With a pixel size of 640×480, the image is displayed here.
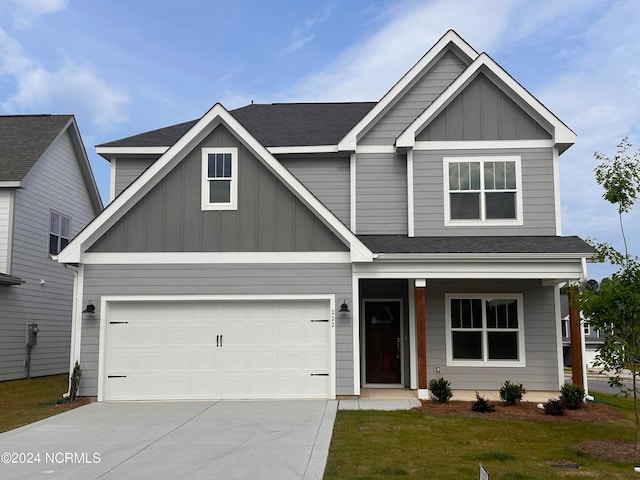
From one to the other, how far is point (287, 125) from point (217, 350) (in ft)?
23.8

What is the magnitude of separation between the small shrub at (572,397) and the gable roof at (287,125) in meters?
8.08

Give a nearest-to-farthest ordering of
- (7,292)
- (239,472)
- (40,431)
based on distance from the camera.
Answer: (239,472), (40,431), (7,292)

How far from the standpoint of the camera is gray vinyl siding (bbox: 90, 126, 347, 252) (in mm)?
13594

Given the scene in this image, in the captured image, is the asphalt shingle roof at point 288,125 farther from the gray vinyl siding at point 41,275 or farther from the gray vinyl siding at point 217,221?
the gray vinyl siding at point 41,275

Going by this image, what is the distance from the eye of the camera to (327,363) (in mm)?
13320

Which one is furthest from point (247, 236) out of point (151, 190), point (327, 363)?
point (327, 363)

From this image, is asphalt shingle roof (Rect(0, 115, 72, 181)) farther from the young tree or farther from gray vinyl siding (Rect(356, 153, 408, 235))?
the young tree

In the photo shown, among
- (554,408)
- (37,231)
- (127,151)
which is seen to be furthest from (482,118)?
(37,231)

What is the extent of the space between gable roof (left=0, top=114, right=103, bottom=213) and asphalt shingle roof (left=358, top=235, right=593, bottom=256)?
11.3 meters

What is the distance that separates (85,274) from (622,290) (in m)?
10.6

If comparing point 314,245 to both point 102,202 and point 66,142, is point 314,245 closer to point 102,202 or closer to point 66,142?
point 66,142

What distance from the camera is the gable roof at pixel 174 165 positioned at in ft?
43.6

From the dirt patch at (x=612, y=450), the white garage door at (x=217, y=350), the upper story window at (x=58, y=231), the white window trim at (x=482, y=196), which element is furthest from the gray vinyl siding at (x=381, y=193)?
the upper story window at (x=58, y=231)

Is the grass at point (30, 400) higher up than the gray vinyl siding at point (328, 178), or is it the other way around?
the gray vinyl siding at point (328, 178)
